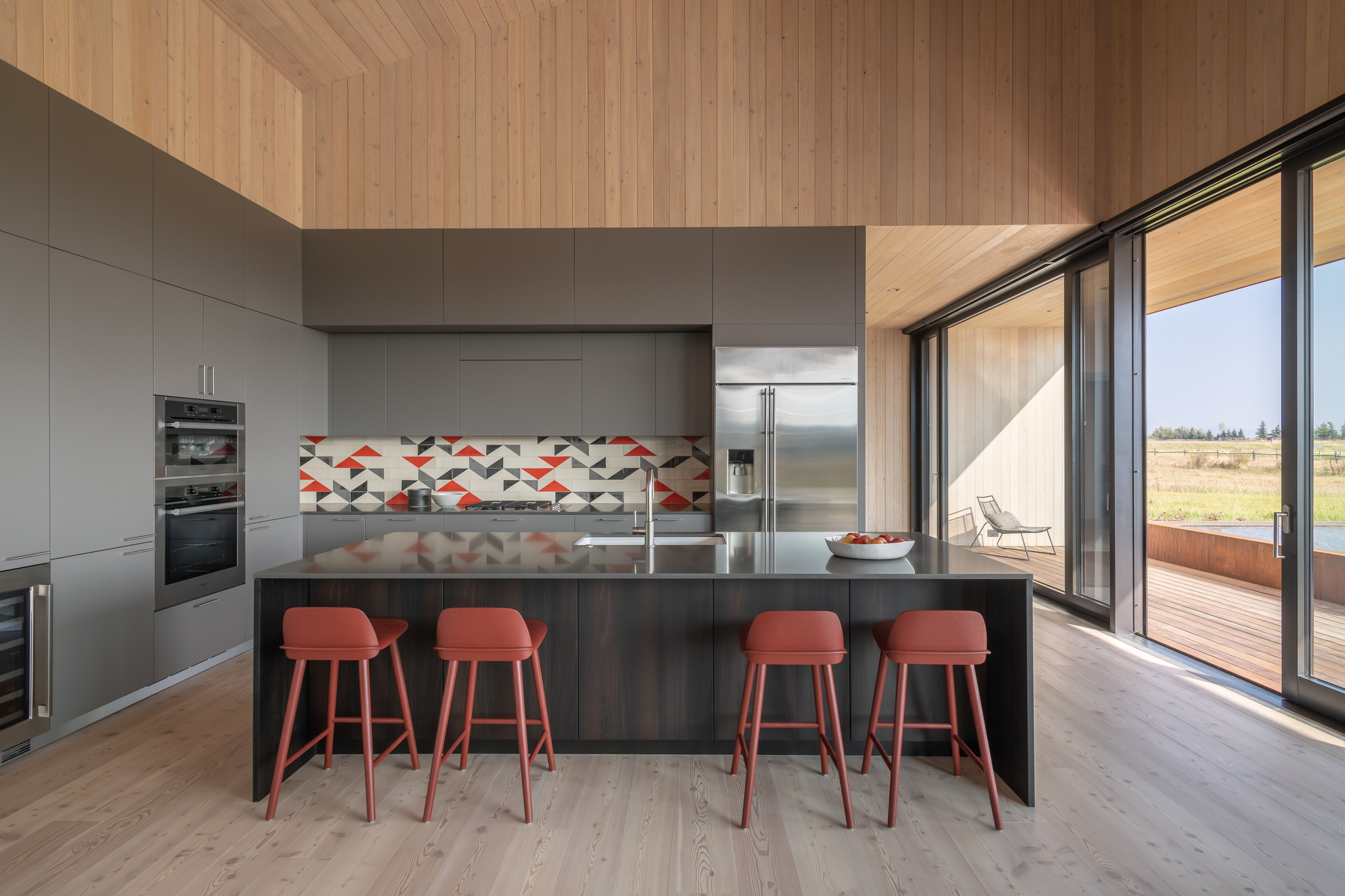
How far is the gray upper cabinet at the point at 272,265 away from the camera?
168 inches

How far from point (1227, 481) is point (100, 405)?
7.13m

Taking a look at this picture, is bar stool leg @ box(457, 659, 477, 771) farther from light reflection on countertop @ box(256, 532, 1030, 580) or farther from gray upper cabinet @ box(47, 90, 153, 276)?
gray upper cabinet @ box(47, 90, 153, 276)

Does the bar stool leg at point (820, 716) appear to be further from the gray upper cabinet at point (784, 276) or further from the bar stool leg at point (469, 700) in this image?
the gray upper cabinet at point (784, 276)

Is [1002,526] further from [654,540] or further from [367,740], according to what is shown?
[367,740]

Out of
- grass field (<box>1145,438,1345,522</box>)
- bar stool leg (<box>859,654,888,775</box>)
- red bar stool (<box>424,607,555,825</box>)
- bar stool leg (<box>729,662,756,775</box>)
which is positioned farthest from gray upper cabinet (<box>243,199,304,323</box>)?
grass field (<box>1145,438,1345,522</box>)

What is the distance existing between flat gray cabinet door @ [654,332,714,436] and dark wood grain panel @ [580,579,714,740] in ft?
7.87

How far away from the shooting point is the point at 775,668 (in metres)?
2.79

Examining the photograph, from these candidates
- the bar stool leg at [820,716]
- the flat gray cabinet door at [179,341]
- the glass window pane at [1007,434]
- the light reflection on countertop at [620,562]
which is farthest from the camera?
the glass window pane at [1007,434]

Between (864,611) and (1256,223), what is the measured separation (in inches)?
140

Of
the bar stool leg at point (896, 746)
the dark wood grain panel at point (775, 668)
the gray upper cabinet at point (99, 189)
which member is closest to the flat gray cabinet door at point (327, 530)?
the gray upper cabinet at point (99, 189)

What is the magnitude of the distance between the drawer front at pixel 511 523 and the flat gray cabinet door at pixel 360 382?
95 cm

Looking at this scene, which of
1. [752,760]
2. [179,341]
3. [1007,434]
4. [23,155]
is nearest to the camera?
[752,760]

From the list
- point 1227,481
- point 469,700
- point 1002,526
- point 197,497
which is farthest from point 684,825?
point 1002,526

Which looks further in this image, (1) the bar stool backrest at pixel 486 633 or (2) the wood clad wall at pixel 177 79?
(2) the wood clad wall at pixel 177 79
